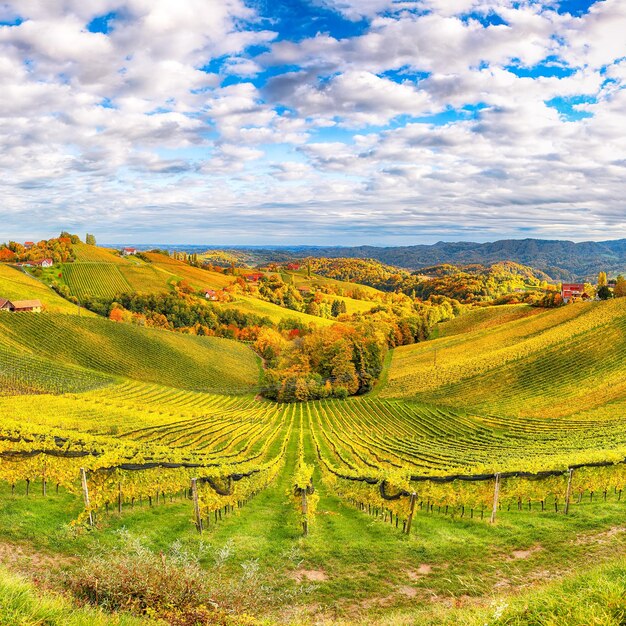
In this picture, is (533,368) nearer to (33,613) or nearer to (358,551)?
(358,551)

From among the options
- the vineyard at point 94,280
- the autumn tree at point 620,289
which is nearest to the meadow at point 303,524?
the autumn tree at point 620,289

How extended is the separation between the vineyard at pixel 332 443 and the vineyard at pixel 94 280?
66.2m

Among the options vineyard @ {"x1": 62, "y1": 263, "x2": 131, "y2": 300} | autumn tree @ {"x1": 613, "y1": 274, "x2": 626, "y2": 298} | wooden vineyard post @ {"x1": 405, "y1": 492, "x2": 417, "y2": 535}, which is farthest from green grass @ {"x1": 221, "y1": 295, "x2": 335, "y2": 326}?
wooden vineyard post @ {"x1": 405, "y1": 492, "x2": 417, "y2": 535}

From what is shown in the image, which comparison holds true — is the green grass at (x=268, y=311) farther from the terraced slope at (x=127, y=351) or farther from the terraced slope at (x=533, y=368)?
the terraced slope at (x=533, y=368)

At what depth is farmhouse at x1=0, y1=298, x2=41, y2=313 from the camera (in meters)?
110

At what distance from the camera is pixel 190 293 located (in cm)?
17838

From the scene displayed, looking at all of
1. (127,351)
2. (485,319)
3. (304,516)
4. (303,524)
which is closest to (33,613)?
(304,516)

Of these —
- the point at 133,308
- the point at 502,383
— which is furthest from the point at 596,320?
the point at 133,308

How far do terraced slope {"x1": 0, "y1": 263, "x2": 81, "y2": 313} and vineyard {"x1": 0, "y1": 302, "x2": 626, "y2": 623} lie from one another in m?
36.0

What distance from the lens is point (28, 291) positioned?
129500mm

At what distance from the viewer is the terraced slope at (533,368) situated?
5638cm

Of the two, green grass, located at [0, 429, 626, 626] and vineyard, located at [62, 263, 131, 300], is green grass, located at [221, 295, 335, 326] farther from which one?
green grass, located at [0, 429, 626, 626]

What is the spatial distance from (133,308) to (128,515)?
15083 centimetres

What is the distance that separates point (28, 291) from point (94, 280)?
129ft
